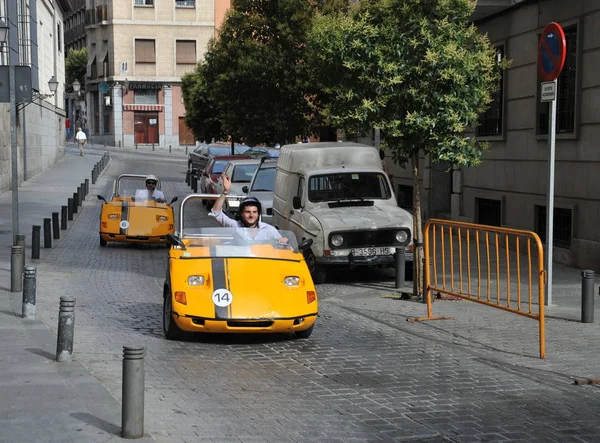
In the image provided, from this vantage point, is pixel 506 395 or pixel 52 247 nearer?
pixel 506 395

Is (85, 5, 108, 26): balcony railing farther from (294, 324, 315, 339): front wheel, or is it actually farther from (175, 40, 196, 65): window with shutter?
(294, 324, 315, 339): front wheel

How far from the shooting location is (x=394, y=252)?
1477 centimetres

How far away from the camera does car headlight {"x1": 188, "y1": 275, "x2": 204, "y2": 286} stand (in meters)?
9.95

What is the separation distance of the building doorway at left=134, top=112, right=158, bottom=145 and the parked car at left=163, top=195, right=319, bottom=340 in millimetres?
64565

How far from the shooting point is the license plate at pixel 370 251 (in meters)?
14.7

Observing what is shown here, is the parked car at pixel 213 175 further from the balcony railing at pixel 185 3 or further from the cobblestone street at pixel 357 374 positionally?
the balcony railing at pixel 185 3

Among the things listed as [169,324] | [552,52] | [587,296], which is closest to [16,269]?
[169,324]

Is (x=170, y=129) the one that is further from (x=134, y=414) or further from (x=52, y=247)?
(x=134, y=414)

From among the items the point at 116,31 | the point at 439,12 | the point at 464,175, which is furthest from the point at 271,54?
the point at 116,31

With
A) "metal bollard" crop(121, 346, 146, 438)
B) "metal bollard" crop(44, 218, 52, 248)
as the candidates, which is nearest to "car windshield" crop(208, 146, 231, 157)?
"metal bollard" crop(44, 218, 52, 248)

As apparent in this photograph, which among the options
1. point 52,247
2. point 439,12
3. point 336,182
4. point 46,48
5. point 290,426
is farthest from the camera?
→ point 46,48

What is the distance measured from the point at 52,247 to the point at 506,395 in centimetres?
1333

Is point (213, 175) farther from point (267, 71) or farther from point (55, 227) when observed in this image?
point (55, 227)

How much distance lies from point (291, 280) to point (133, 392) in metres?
3.97
